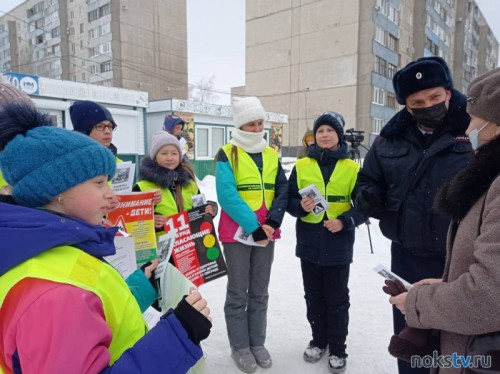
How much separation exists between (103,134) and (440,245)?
264 cm

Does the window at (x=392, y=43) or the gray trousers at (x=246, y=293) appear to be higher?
the window at (x=392, y=43)

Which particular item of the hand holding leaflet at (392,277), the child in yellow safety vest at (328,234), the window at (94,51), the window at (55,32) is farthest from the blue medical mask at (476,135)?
the window at (55,32)

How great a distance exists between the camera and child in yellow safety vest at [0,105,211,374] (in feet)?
2.63

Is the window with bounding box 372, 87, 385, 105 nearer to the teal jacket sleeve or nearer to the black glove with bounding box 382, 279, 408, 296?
the teal jacket sleeve

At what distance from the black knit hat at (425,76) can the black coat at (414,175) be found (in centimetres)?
13

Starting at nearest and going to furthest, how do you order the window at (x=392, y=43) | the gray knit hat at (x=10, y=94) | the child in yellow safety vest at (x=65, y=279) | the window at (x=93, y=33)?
the child in yellow safety vest at (x=65, y=279) < the gray knit hat at (x=10, y=94) < the window at (x=392, y=43) < the window at (x=93, y=33)

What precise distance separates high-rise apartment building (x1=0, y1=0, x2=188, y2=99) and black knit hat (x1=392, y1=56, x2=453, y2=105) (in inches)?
1458

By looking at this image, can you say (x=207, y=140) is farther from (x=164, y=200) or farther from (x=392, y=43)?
(x=392, y=43)

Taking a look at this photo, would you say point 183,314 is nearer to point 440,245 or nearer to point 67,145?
point 67,145

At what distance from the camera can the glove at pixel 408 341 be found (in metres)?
1.42

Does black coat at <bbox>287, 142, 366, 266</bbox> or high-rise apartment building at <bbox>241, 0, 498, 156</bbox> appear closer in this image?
black coat at <bbox>287, 142, 366, 266</bbox>

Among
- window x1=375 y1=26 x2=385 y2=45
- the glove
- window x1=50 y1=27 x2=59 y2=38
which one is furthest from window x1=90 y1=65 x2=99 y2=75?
the glove

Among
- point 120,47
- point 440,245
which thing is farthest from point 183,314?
point 120,47

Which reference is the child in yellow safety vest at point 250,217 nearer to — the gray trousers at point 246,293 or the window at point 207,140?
the gray trousers at point 246,293
